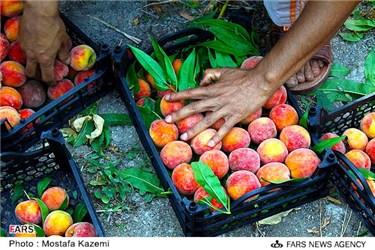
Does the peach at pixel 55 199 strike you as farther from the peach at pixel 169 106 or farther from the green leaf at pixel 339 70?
the green leaf at pixel 339 70

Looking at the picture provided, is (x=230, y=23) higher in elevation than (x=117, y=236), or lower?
higher

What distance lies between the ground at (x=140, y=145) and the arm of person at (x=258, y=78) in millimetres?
256

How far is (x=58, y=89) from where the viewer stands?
2.08 meters

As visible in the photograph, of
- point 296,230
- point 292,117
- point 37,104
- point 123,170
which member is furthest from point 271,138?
point 37,104

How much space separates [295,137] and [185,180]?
0.35 meters

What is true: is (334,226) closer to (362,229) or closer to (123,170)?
(362,229)

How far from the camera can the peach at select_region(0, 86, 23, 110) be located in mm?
2002

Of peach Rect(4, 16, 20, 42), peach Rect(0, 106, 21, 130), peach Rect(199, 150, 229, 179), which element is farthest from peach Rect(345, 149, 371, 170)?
peach Rect(4, 16, 20, 42)

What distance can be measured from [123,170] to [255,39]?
2.16 ft

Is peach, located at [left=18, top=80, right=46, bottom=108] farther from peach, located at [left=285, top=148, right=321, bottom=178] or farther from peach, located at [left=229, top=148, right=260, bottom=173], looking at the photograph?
peach, located at [left=285, top=148, right=321, bottom=178]

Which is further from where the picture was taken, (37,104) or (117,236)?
(37,104)

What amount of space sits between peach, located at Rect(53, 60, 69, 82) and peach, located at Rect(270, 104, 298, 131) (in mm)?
662

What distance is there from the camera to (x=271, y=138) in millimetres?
1927

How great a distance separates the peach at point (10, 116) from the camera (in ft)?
6.40
